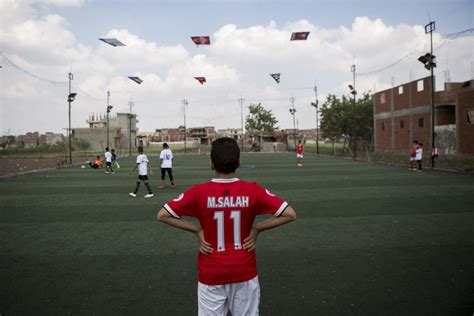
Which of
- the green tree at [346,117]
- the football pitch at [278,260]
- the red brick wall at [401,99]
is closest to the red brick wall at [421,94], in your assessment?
the red brick wall at [401,99]

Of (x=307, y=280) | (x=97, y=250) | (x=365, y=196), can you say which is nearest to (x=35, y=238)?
(x=97, y=250)

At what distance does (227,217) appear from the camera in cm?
249

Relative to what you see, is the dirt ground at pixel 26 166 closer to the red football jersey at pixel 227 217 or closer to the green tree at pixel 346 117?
the red football jersey at pixel 227 217

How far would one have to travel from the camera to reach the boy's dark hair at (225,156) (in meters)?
2.50

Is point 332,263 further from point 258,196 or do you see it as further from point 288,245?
point 258,196

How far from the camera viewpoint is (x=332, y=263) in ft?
17.8

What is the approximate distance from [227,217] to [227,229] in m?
0.09

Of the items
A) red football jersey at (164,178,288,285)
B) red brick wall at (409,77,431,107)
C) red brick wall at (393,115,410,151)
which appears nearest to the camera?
red football jersey at (164,178,288,285)

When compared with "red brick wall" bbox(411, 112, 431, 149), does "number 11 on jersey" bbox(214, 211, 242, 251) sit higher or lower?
lower

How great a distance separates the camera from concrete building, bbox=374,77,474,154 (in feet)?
100

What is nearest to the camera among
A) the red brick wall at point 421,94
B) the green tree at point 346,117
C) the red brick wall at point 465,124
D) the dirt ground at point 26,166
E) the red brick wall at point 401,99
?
the dirt ground at point 26,166

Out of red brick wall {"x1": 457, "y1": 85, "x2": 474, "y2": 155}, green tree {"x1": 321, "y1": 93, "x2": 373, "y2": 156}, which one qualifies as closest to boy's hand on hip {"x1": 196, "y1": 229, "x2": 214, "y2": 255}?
red brick wall {"x1": 457, "y1": 85, "x2": 474, "y2": 155}

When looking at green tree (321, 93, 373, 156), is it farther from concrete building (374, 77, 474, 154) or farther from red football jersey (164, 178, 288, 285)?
red football jersey (164, 178, 288, 285)

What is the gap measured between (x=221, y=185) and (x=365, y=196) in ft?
33.8
